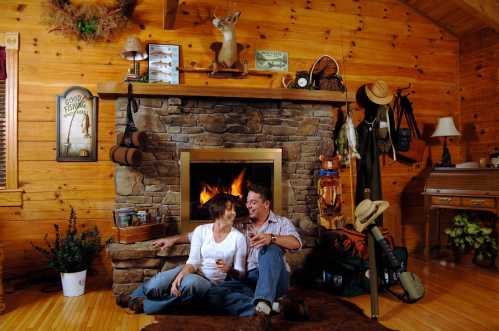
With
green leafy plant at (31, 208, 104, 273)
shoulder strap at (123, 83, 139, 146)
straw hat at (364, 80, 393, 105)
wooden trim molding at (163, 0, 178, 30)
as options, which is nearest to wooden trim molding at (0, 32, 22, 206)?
green leafy plant at (31, 208, 104, 273)

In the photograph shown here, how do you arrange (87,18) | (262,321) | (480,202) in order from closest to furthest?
(262,321) < (87,18) < (480,202)

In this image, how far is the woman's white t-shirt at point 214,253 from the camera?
251cm

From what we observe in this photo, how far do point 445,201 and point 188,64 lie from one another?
9.16ft

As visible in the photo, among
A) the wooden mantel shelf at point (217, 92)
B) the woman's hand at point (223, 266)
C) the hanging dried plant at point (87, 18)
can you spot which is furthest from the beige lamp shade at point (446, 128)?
the hanging dried plant at point (87, 18)

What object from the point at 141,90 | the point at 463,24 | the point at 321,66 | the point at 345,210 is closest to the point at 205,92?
the point at 141,90

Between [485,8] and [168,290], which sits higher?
[485,8]

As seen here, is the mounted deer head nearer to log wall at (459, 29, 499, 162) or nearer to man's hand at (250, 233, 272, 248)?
man's hand at (250, 233, 272, 248)

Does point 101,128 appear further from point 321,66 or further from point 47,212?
point 321,66

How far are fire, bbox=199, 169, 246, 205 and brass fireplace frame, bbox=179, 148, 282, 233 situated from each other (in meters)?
0.14

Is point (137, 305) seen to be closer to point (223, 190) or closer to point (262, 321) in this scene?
point (262, 321)

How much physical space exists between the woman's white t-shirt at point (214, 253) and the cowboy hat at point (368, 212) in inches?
28.0

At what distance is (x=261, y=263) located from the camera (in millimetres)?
2383

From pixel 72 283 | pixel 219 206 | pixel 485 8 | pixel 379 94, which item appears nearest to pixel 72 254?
pixel 72 283

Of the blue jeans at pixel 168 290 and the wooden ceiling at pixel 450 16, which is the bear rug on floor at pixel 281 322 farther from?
the wooden ceiling at pixel 450 16
